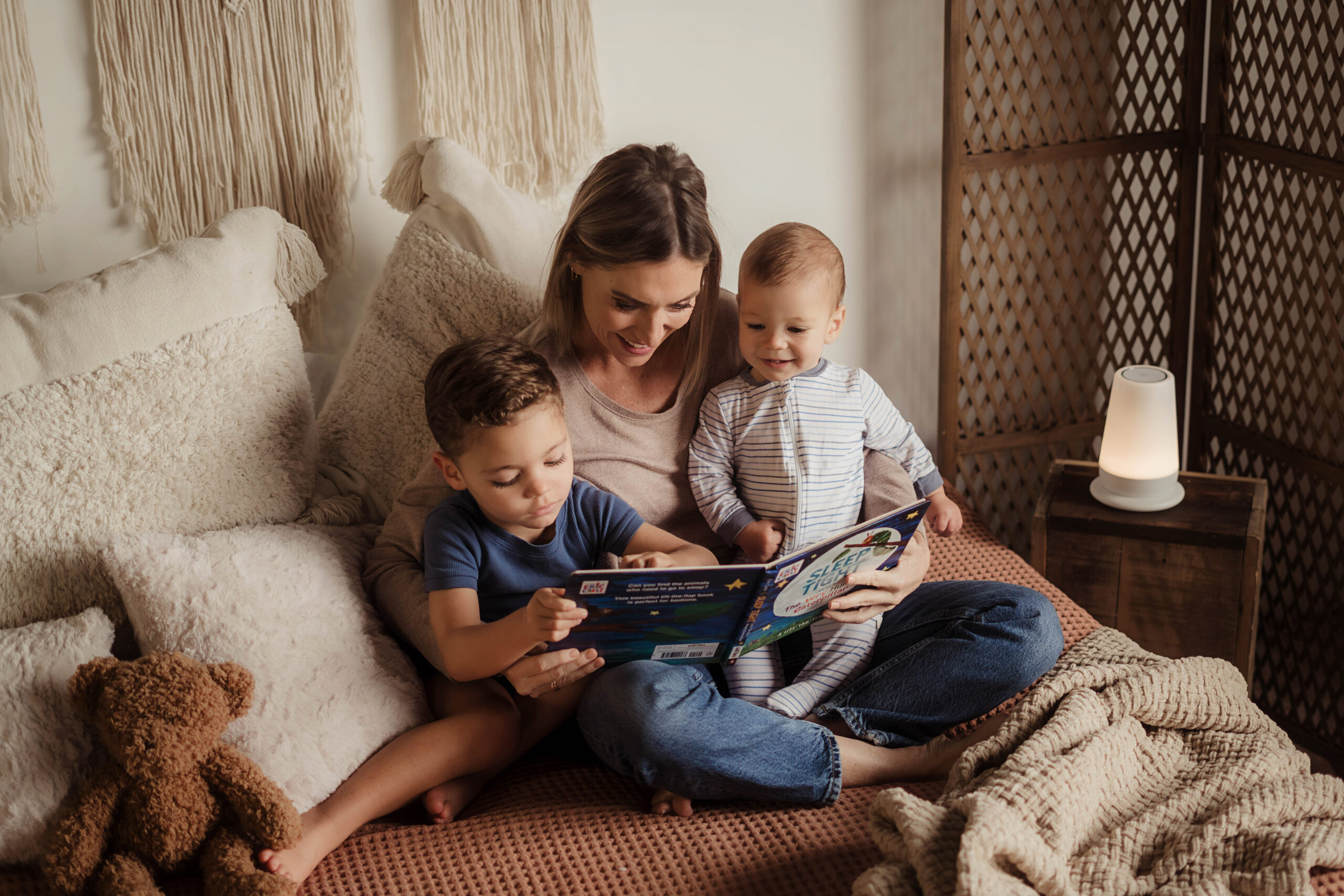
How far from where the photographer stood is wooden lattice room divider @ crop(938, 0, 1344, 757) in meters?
2.08

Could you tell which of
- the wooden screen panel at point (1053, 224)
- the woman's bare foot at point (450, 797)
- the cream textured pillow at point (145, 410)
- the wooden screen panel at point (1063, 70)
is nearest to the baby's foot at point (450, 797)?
the woman's bare foot at point (450, 797)

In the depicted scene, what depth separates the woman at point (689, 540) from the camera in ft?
4.56

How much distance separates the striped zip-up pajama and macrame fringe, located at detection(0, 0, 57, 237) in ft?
3.37

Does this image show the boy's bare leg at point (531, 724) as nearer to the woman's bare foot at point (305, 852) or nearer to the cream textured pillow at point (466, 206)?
the woman's bare foot at point (305, 852)

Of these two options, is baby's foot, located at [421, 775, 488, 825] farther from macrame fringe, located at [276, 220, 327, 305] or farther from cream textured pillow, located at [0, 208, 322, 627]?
macrame fringe, located at [276, 220, 327, 305]

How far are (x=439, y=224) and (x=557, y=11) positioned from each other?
17.4 inches

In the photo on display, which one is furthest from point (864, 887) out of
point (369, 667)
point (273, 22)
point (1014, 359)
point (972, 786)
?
point (273, 22)

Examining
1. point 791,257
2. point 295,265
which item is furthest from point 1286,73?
point 295,265

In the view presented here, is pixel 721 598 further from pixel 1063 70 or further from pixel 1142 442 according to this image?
pixel 1063 70

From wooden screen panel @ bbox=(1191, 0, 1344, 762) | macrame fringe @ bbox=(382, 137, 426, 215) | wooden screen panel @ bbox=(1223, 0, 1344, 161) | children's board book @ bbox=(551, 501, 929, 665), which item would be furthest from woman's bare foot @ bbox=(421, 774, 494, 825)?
wooden screen panel @ bbox=(1223, 0, 1344, 161)

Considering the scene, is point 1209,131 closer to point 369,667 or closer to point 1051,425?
point 1051,425

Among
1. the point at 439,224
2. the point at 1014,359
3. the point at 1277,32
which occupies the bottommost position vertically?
the point at 1014,359

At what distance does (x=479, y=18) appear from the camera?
1.83m

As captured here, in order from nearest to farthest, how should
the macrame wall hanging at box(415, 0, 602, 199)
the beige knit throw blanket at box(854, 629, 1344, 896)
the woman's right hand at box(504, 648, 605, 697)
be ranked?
the beige knit throw blanket at box(854, 629, 1344, 896)
the woman's right hand at box(504, 648, 605, 697)
the macrame wall hanging at box(415, 0, 602, 199)
